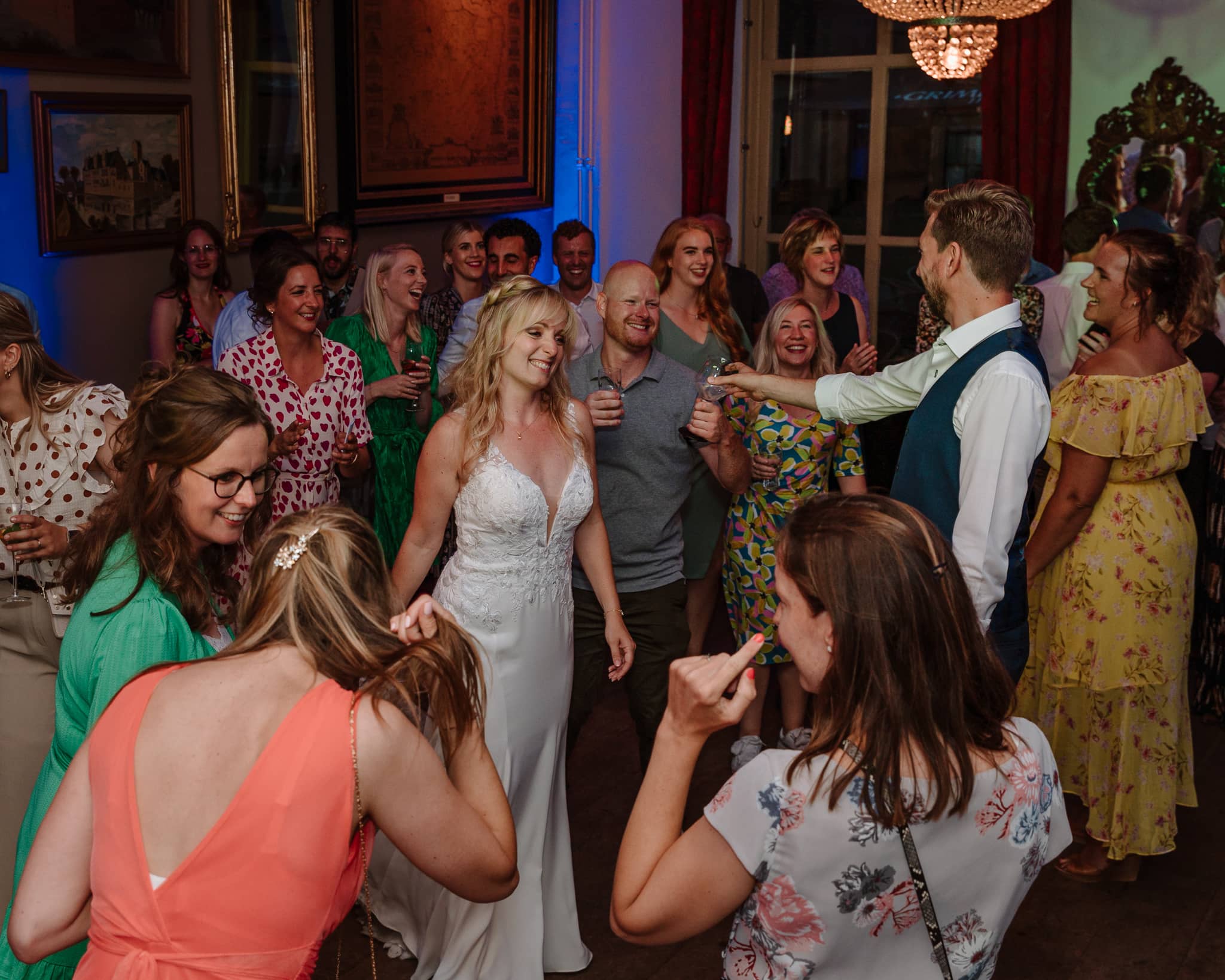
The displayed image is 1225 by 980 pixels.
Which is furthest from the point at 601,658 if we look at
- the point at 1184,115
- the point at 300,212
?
the point at 1184,115

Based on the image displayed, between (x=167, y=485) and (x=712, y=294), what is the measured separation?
2.82 meters

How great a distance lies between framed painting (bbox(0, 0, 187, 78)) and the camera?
442cm

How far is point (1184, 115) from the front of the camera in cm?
658

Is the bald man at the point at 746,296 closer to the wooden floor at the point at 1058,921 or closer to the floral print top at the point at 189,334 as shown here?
the floral print top at the point at 189,334

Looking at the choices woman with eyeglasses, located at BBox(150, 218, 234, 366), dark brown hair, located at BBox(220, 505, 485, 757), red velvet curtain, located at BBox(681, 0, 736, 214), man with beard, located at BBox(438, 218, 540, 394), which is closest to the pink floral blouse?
man with beard, located at BBox(438, 218, 540, 394)

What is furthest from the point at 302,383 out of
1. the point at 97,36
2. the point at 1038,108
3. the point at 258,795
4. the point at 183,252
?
the point at 1038,108

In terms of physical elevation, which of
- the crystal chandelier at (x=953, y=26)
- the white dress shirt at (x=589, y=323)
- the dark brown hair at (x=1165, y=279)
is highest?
the crystal chandelier at (x=953, y=26)

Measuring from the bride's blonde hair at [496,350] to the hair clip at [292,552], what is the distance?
1.29m

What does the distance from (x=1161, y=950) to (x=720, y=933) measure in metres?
1.12

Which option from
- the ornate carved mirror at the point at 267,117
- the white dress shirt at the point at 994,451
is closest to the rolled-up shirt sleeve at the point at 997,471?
the white dress shirt at the point at 994,451

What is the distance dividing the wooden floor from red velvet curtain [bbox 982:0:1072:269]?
3866 millimetres

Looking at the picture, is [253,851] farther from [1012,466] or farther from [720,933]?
[720,933]

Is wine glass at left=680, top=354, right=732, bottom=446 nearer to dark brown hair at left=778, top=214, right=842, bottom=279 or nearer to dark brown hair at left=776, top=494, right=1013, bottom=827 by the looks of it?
dark brown hair at left=776, top=494, right=1013, bottom=827

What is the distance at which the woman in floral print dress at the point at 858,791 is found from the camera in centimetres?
145
